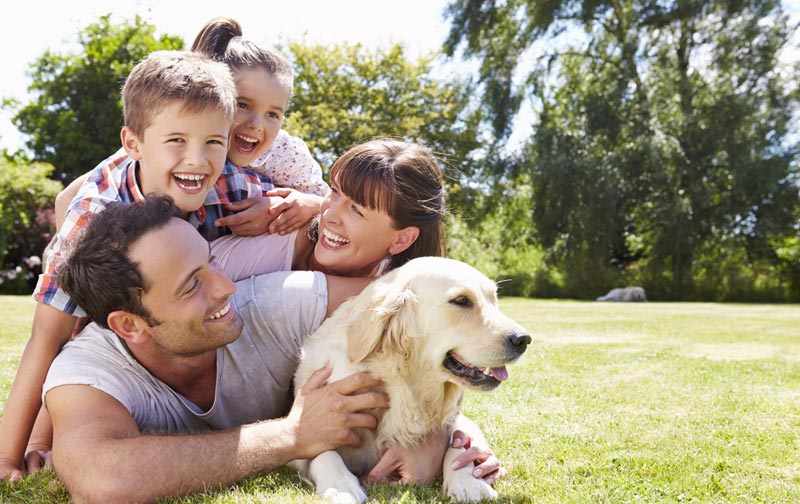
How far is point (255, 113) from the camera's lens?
13.7ft

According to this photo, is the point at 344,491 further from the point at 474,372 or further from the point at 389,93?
the point at 389,93

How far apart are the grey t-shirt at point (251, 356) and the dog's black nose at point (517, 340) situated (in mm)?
1060

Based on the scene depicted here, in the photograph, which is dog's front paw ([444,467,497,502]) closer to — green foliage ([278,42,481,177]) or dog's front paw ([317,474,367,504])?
dog's front paw ([317,474,367,504])

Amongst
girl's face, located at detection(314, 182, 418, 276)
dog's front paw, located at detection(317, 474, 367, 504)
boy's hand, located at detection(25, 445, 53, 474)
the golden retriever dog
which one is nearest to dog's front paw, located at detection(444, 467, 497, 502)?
the golden retriever dog

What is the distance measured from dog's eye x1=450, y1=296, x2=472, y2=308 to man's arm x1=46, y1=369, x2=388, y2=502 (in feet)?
1.68

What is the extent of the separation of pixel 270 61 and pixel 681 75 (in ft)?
87.8

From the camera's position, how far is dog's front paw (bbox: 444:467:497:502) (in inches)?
112

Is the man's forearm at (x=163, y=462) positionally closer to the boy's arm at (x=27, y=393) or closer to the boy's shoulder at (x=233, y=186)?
the boy's arm at (x=27, y=393)

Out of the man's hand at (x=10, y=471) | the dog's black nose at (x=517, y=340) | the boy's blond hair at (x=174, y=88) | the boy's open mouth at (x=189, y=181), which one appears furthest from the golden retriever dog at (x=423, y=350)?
the boy's blond hair at (x=174, y=88)

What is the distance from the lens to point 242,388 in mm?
3443

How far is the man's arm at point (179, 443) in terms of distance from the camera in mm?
2609

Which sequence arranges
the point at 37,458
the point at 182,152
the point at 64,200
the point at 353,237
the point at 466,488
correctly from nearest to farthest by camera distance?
the point at 466,488, the point at 37,458, the point at 182,152, the point at 353,237, the point at 64,200

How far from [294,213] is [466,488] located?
2.01m

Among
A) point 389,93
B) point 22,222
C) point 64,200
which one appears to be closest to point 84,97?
point 22,222
